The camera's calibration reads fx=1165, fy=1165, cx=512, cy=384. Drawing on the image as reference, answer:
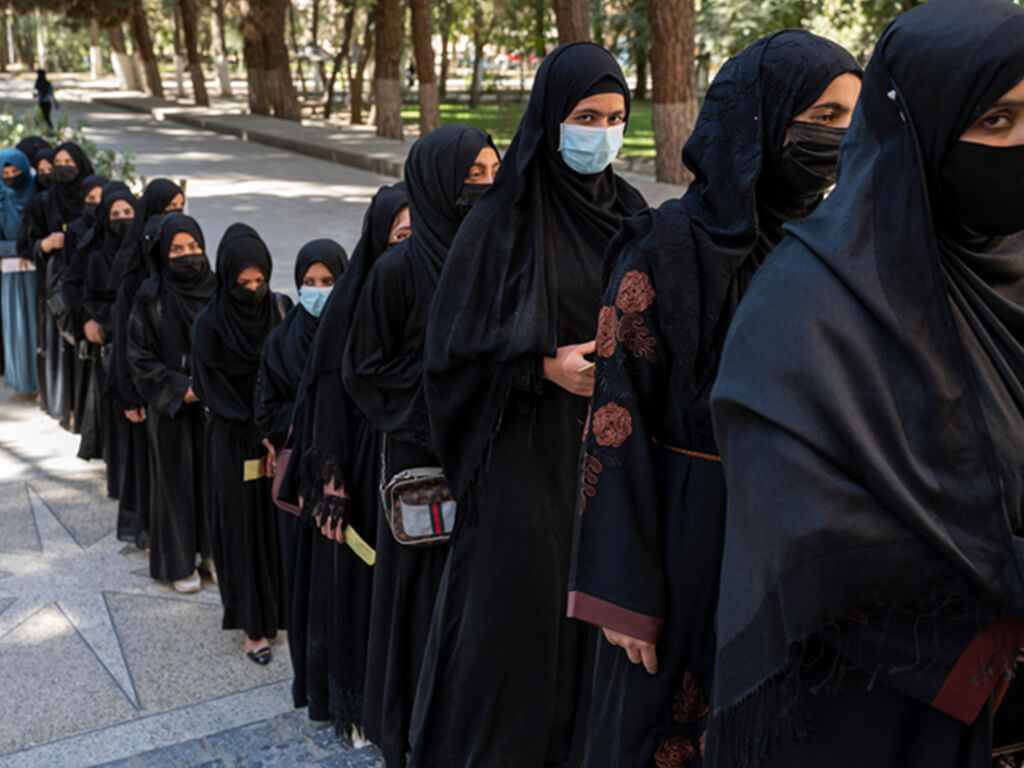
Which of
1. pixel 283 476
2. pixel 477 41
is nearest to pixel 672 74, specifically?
pixel 283 476

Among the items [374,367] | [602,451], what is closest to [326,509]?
[374,367]

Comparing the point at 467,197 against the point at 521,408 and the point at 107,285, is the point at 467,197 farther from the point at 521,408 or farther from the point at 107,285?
the point at 107,285

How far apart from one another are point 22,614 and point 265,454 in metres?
1.32

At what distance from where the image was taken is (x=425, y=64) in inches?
652

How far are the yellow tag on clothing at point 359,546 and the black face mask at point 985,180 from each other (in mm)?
2227

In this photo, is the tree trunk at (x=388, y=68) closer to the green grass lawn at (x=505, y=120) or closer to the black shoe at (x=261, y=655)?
the green grass lawn at (x=505, y=120)

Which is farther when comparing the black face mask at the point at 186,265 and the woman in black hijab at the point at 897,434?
the black face mask at the point at 186,265

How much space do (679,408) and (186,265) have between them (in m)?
3.34

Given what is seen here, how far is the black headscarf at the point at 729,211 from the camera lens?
6.40 feet

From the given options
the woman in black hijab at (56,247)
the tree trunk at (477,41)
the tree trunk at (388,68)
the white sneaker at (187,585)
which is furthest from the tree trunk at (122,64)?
the white sneaker at (187,585)

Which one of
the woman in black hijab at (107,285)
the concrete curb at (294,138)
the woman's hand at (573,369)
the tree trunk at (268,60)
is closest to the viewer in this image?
the woman's hand at (573,369)

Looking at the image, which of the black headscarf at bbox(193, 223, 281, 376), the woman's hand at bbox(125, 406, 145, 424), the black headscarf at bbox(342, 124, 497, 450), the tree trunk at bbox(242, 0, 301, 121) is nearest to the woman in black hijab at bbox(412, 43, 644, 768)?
the black headscarf at bbox(342, 124, 497, 450)

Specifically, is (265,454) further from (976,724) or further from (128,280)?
(976,724)

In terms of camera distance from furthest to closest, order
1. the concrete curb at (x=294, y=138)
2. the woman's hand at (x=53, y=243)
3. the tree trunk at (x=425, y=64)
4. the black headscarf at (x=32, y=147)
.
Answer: the concrete curb at (x=294, y=138) < the tree trunk at (x=425, y=64) < the black headscarf at (x=32, y=147) < the woman's hand at (x=53, y=243)
